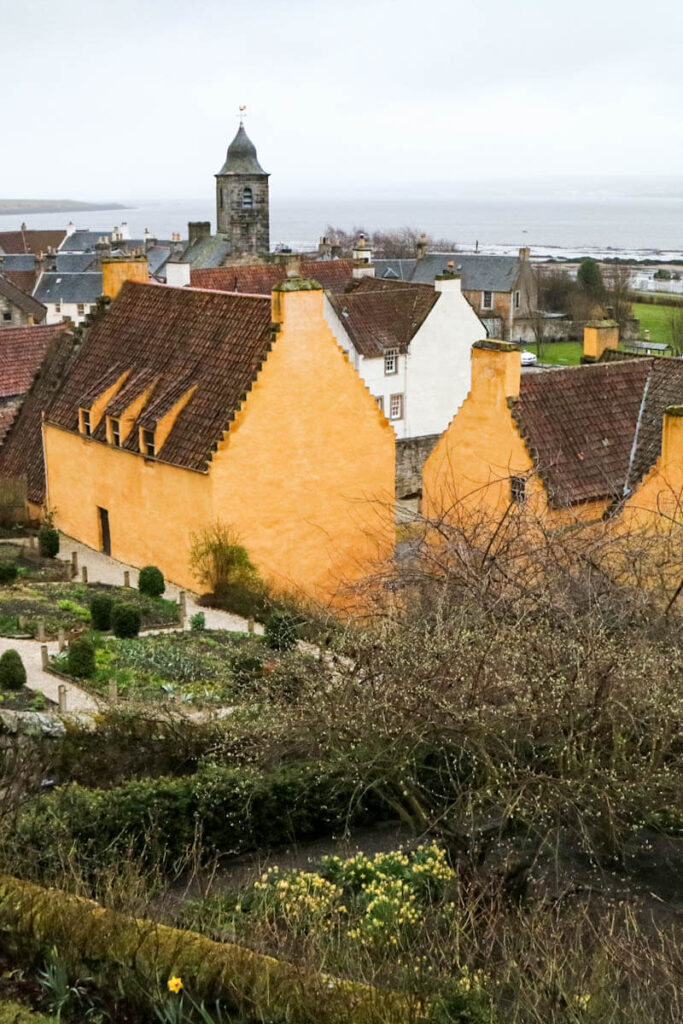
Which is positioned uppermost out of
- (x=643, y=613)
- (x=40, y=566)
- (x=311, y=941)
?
(x=643, y=613)

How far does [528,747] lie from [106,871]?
4643 mm

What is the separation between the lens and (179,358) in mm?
32281

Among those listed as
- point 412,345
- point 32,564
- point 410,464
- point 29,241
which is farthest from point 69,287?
point 32,564

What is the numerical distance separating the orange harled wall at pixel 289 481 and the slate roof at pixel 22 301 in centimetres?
5024

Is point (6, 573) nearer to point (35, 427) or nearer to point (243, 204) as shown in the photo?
point (35, 427)

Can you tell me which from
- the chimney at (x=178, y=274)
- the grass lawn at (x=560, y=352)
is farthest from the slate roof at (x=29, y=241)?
the chimney at (x=178, y=274)

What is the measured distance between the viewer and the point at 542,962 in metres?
11.3

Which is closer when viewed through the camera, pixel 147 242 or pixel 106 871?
pixel 106 871

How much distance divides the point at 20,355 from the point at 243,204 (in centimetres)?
5021

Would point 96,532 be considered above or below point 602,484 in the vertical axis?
below

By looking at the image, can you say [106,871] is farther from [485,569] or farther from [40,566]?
[40,566]

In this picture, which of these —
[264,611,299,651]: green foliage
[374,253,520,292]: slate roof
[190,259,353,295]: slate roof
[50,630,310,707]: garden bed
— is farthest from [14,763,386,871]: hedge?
[374,253,520,292]: slate roof

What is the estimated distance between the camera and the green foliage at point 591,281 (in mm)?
99688

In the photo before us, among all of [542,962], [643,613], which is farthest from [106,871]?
[643,613]
